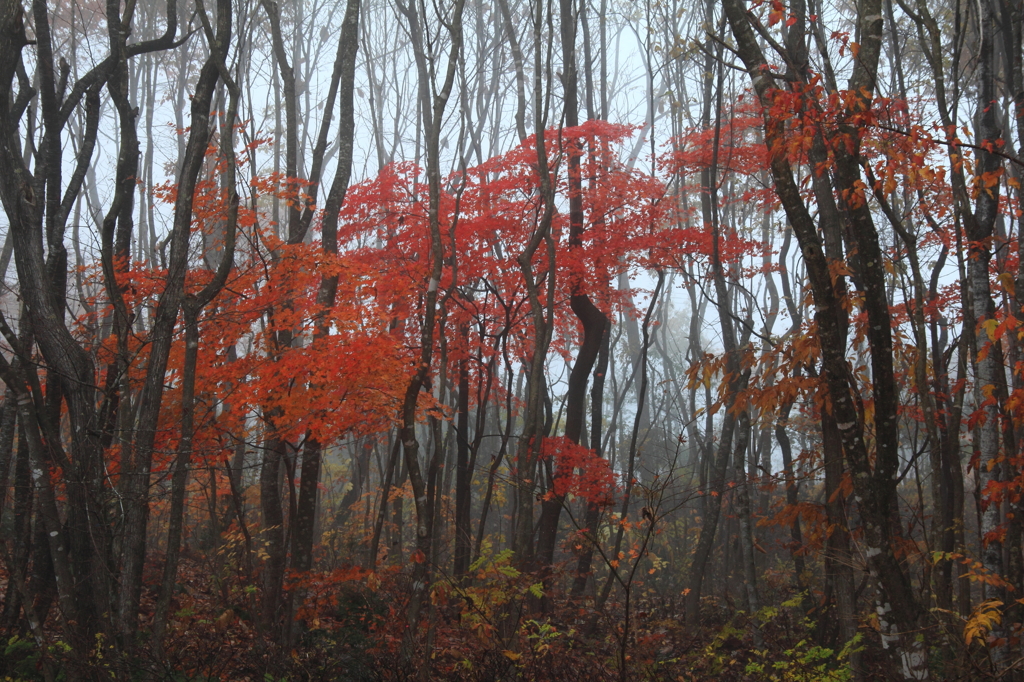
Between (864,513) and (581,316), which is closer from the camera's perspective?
(864,513)

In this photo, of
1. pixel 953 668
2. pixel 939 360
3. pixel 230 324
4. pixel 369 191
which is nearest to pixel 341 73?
pixel 369 191

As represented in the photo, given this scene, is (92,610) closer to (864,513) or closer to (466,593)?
(466,593)

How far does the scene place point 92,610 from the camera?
5895 millimetres

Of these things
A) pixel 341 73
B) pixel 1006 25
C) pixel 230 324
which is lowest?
pixel 230 324

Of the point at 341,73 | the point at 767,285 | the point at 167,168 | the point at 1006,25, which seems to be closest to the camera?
the point at 1006,25

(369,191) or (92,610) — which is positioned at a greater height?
(369,191)

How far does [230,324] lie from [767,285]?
49.0 ft

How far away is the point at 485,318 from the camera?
11.4 metres

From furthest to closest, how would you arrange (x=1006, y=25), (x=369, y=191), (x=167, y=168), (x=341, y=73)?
(x=167, y=168), (x=369, y=191), (x=341, y=73), (x=1006, y=25)

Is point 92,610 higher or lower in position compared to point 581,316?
lower

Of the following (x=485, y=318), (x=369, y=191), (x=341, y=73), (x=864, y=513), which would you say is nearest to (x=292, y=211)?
(x=369, y=191)

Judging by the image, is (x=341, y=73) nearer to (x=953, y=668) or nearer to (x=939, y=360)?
(x=939, y=360)

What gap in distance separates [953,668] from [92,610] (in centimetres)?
656

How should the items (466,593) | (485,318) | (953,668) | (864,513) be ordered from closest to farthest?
(864,513) → (953,668) → (466,593) → (485,318)
